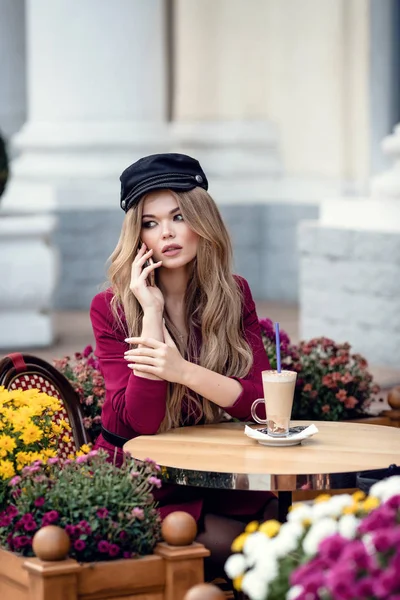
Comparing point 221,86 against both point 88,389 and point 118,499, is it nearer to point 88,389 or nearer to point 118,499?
point 88,389

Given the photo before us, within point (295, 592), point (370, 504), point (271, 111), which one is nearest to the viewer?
point (295, 592)

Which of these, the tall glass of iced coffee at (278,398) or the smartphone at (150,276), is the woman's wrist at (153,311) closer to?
the smartphone at (150,276)

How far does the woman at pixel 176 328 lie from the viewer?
3469 millimetres

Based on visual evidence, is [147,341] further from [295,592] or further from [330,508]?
[295,592]

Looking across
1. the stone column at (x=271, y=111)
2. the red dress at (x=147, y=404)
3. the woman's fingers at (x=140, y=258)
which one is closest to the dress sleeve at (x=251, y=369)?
A: the red dress at (x=147, y=404)

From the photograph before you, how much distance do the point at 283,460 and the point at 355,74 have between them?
33.0ft

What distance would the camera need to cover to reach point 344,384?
5176mm

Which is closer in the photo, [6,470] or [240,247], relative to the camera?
[6,470]

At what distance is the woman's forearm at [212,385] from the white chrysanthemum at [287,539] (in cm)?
123

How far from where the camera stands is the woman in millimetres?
3469

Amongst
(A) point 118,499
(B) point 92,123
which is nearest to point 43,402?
(A) point 118,499

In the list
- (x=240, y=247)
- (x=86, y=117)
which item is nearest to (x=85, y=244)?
(x=86, y=117)

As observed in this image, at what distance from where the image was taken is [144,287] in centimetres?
357

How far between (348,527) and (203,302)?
1.67 metres
